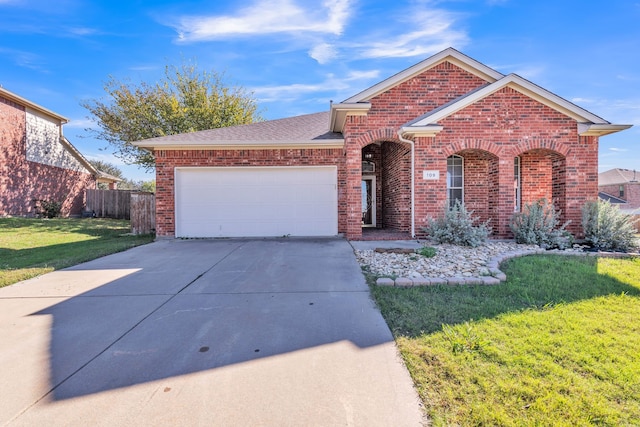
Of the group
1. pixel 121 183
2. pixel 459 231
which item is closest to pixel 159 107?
pixel 459 231

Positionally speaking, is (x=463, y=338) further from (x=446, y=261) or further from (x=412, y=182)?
(x=412, y=182)

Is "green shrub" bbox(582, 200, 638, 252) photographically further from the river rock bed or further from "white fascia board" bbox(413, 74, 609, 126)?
"white fascia board" bbox(413, 74, 609, 126)

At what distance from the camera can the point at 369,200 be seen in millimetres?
11875

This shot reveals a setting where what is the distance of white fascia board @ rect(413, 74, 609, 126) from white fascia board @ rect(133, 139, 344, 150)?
2.79 metres

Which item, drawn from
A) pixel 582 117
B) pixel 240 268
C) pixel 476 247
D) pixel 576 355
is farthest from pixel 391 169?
pixel 576 355

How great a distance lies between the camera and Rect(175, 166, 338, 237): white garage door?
9.60 metres

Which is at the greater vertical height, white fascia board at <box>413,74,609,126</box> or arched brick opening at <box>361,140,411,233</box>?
white fascia board at <box>413,74,609,126</box>

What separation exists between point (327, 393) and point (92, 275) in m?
5.30

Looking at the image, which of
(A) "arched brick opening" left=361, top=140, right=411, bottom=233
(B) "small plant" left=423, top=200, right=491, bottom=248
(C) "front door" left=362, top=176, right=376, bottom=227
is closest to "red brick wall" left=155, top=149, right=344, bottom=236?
(A) "arched brick opening" left=361, top=140, right=411, bottom=233

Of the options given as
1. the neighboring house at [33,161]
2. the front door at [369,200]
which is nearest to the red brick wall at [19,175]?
the neighboring house at [33,161]

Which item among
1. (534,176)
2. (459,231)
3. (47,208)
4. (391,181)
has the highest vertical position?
(534,176)

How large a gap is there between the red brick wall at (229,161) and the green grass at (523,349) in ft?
19.4

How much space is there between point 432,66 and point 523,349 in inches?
342

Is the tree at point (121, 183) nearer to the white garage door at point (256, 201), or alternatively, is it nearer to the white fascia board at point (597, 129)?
the white garage door at point (256, 201)
